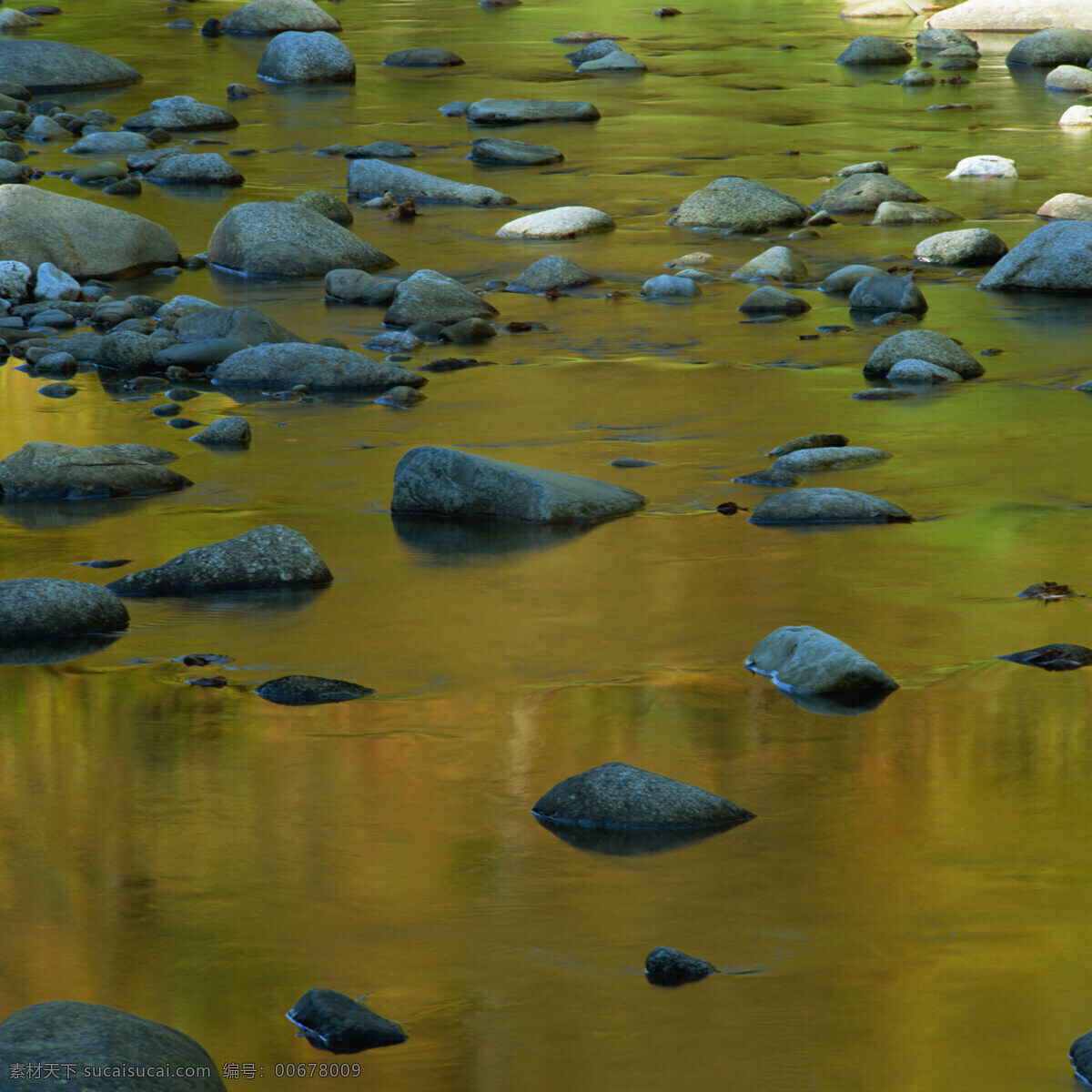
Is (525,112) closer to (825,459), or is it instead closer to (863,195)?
(863,195)

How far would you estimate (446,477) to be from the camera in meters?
5.13

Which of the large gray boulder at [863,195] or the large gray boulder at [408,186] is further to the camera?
the large gray boulder at [408,186]

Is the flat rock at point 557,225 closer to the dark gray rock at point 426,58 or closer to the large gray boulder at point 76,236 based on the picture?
the large gray boulder at point 76,236

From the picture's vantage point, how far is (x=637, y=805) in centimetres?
325

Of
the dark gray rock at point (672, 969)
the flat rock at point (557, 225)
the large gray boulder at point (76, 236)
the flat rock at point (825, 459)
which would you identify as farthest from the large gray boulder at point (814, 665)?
the flat rock at point (557, 225)

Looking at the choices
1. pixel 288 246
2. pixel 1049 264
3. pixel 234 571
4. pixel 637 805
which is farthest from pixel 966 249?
pixel 637 805

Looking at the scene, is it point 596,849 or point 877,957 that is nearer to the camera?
point 877,957

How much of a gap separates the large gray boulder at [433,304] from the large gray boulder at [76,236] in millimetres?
1676

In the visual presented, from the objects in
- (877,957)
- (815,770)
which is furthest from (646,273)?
(877,957)

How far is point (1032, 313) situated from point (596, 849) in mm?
5224

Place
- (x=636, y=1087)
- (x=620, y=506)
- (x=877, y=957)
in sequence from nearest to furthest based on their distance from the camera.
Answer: (x=636, y=1087) → (x=877, y=957) → (x=620, y=506)

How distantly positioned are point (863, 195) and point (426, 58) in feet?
27.0

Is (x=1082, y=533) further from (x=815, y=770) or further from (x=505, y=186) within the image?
(x=505, y=186)

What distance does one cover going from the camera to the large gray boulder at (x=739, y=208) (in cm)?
959
